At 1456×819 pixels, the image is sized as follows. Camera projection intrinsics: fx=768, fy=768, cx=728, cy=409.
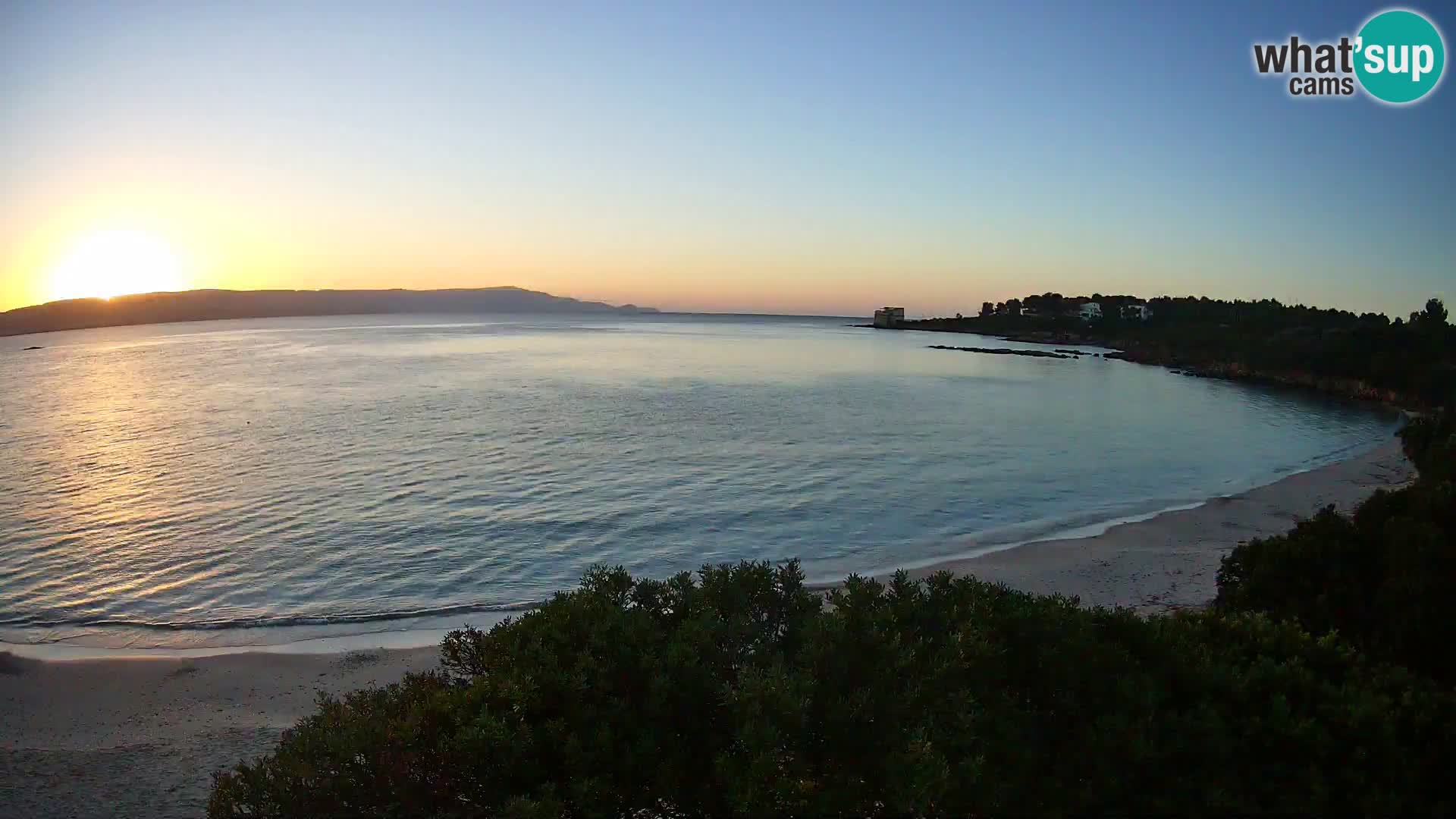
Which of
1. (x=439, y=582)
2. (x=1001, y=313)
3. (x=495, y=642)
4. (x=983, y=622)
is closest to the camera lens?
(x=983, y=622)

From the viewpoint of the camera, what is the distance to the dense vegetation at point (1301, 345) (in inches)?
1898

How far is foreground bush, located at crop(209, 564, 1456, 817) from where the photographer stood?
4.33m

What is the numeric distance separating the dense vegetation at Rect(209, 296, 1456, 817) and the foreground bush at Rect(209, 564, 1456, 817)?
0.05ft

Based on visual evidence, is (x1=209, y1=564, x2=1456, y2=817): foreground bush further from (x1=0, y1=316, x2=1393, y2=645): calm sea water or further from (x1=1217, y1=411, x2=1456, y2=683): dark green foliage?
(x1=0, y1=316, x2=1393, y2=645): calm sea water

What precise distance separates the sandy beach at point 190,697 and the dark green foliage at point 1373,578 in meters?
3.98

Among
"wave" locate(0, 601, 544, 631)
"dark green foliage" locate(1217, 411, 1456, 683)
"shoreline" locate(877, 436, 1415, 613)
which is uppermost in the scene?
"dark green foliage" locate(1217, 411, 1456, 683)

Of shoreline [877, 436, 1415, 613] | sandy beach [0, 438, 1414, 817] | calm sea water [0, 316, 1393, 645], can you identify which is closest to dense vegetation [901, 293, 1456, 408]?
calm sea water [0, 316, 1393, 645]

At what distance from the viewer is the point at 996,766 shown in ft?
14.8

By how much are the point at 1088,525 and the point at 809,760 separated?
17201 millimetres

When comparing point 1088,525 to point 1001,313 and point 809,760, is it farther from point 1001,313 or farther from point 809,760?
point 1001,313

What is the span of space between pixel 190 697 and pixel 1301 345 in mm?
78352

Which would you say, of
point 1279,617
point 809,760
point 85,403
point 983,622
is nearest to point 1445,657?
point 1279,617

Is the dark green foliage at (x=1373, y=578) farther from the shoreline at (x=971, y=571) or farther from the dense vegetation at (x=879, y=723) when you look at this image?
the shoreline at (x=971, y=571)

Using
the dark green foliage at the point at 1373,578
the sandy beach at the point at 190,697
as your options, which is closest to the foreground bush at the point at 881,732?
the dark green foliage at the point at 1373,578
